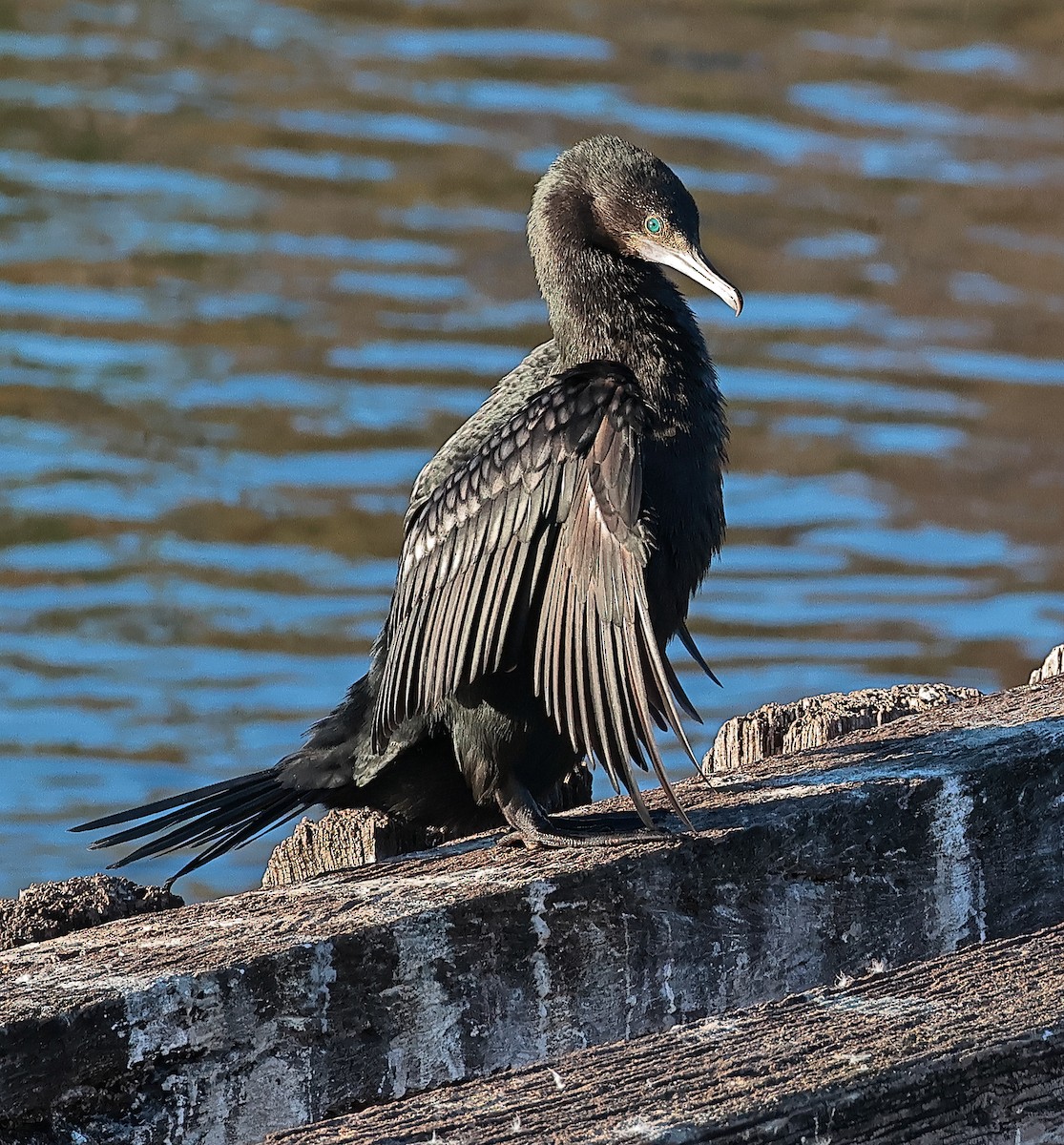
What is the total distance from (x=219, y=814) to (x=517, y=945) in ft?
3.88

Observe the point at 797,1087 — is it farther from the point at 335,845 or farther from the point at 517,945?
the point at 335,845

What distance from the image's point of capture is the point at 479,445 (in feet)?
10.6

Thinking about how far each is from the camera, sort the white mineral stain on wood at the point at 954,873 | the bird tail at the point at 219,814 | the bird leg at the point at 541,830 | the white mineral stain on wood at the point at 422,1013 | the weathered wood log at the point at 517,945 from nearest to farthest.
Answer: the weathered wood log at the point at 517,945 → the white mineral stain on wood at the point at 422,1013 → the white mineral stain on wood at the point at 954,873 → the bird leg at the point at 541,830 → the bird tail at the point at 219,814

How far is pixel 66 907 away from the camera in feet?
8.70

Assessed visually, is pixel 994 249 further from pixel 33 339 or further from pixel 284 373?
pixel 33 339

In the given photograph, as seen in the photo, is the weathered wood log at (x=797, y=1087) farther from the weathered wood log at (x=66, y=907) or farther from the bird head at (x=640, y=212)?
the bird head at (x=640, y=212)

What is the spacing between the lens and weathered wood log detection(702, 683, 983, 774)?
3.46m

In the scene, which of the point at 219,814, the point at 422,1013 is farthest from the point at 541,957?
the point at 219,814

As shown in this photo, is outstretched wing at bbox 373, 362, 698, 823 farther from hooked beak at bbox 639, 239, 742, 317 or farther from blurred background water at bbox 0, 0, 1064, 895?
blurred background water at bbox 0, 0, 1064, 895

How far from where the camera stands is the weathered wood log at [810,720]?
11.4 ft

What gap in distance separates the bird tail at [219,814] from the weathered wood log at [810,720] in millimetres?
743

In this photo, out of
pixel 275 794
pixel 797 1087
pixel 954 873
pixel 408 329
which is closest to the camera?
pixel 797 1087

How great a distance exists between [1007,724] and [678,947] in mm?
694

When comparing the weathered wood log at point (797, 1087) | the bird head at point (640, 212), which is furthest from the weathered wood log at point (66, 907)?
the bird head at point (640, 212)
